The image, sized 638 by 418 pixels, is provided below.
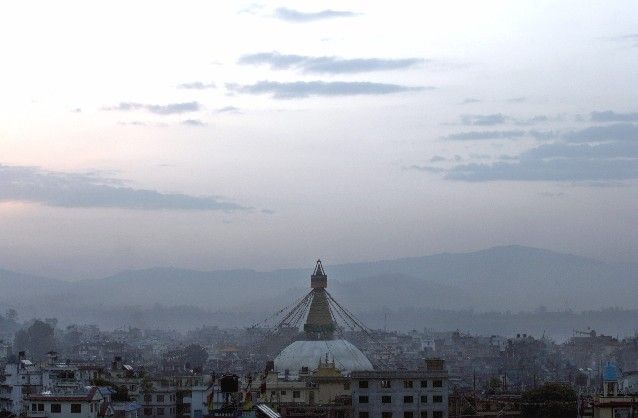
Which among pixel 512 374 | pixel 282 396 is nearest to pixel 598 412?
pixel 282 396

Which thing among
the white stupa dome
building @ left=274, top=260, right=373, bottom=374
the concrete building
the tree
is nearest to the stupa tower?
building @ left=274, top=260, right=373, bottom=374

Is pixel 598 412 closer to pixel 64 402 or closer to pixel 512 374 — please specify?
pixel 64 402

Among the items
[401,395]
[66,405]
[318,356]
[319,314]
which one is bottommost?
[66,405]

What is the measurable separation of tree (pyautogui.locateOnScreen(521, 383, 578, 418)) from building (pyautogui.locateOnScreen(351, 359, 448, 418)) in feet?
27.2

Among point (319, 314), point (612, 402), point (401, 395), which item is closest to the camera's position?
point (612, 402)

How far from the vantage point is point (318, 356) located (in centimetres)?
9981

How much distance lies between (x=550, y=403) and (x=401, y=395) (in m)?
10.5

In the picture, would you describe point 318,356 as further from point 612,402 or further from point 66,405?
point 66,405

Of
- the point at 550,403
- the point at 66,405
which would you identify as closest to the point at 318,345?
the point at 550,403

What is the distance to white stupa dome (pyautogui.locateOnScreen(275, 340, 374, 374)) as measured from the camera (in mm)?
98500

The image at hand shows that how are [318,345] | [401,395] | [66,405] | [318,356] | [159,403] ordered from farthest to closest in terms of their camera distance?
[318,345]
[318,356]
[159,403]
[401,395]
[66,405]

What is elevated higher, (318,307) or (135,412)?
(318,307)

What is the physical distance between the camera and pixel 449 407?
271 ft

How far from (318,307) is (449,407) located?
29023 mm
